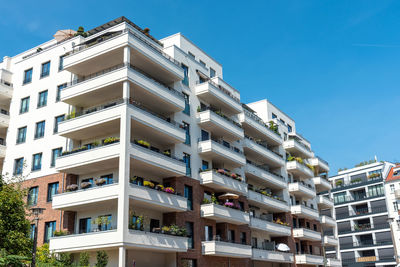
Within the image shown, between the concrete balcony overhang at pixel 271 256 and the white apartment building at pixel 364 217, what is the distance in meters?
33.5

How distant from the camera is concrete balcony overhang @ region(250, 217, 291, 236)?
150 ft

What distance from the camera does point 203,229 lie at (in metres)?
38.8

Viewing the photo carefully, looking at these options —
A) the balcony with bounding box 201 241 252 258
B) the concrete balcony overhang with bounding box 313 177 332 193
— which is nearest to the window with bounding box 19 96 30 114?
the balcony with bounding box 201 241 252 258

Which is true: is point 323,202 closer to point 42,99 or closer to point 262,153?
point 262,153

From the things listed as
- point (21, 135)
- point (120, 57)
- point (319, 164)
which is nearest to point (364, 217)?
point (319, 164)

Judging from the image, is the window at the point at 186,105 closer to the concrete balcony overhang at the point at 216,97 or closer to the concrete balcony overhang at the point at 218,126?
the concrete balcony overhang at the point at 218,126

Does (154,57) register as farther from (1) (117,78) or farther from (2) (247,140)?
(2) (247,140)

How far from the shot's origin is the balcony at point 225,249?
3738 cm

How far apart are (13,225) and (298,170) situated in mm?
39117

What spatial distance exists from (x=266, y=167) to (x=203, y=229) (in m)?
19.3

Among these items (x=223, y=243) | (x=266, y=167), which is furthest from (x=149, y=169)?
(x=266, y=167)

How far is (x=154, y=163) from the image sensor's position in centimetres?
3369

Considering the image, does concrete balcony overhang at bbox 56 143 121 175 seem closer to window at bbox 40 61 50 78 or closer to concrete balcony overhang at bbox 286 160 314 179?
window at bbox 40 61 50 78

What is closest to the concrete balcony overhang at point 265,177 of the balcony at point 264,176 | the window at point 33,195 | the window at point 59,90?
the balcony at point 264,176
